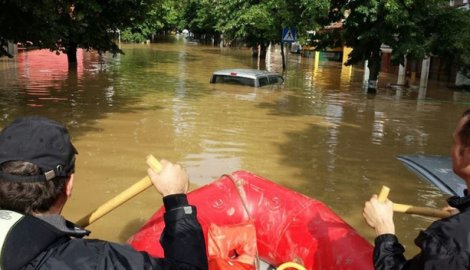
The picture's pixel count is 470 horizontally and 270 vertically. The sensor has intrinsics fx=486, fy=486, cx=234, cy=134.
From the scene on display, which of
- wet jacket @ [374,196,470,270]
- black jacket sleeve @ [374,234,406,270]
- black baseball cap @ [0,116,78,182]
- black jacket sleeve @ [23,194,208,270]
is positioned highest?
black baseball cap @ [0,116,78,182]

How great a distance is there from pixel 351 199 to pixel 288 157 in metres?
1.90

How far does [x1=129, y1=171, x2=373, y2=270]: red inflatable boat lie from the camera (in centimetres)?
334

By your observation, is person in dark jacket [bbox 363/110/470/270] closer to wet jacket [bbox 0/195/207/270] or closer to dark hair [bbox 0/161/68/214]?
wet jacket [bbox 0/195/207/270]

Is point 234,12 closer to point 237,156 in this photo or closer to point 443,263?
point 237,156

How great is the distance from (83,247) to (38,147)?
0.37m

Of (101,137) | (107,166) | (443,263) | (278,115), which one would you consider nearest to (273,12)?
(278,115)

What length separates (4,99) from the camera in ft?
41.6

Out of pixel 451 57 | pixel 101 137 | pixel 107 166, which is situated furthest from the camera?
pixel 451 57

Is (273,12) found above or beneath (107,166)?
above

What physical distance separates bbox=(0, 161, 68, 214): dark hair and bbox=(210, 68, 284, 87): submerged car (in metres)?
13.8

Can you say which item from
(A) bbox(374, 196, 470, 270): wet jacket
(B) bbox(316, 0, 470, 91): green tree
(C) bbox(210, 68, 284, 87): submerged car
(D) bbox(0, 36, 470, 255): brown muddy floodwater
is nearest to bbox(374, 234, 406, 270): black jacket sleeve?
(A) bbox(374, 196, 470, 270): wet jacket

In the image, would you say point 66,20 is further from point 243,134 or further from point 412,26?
point 412,26

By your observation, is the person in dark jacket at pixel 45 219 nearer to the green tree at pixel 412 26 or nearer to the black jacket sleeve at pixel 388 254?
the black jacket sleeve at pixel 388 254

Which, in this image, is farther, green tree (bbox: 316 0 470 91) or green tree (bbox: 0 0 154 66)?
green tree (bbox: 316 0 470 91)
